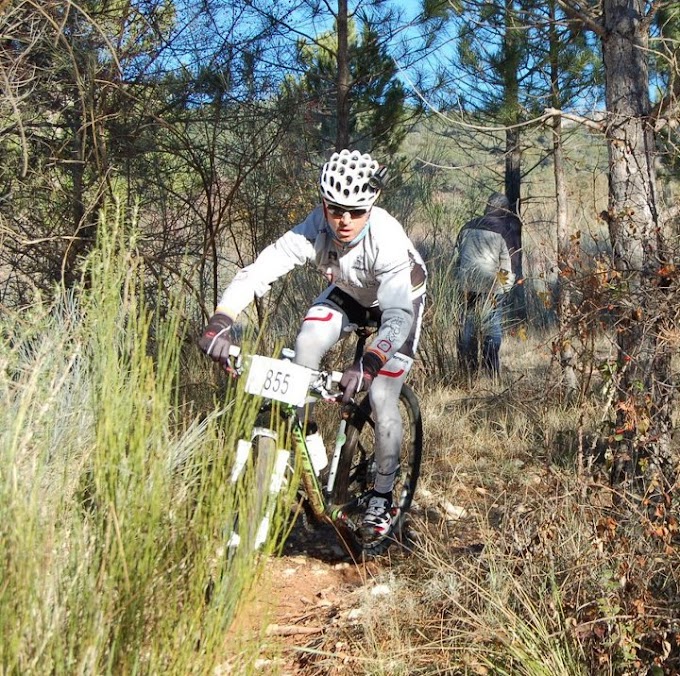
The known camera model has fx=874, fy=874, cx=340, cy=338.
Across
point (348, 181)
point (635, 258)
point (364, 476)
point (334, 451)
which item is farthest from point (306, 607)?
point (635, 258)

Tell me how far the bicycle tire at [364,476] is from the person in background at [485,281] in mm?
3091

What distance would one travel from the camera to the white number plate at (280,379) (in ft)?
12.6

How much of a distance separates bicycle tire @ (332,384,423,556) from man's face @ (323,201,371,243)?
3.07ft

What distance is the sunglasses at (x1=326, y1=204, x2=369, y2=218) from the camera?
449 cm

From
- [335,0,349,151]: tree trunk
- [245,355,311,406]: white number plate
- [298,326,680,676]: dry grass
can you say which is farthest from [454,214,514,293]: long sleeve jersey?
[245,355,311,406]: white number plate

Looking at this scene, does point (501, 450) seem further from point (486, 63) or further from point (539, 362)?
point (486, 63)

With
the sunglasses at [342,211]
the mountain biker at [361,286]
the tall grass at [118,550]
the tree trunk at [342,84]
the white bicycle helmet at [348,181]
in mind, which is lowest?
the tall grass at [118,550]

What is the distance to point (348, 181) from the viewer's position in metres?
4.38

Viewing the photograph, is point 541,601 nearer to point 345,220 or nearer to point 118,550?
point 118,550

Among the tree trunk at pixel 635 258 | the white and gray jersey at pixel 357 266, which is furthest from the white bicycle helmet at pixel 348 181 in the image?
the tree trunk at pixel 635 258

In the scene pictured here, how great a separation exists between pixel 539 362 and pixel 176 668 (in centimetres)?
848

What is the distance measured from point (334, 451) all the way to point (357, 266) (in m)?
1.10

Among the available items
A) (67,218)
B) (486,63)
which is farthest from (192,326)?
(486,63)

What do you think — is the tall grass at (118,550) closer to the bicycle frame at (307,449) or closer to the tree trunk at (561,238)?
the bicycle frame at (307,449)
